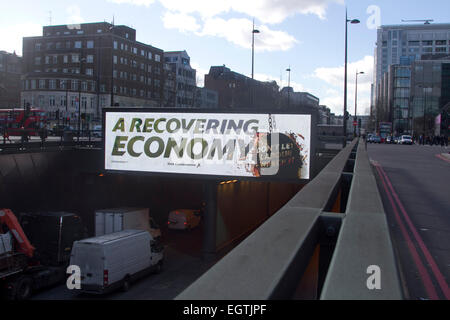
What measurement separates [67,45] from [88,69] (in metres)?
7.90

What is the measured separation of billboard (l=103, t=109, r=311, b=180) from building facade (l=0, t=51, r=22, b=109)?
8726 centimetres

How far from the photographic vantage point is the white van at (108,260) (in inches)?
835

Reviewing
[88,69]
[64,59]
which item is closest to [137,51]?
[88,69]

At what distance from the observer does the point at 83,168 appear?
108 feet

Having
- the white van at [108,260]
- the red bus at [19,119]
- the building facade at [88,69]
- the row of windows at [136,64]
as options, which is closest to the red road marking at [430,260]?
the white van at [108,260]

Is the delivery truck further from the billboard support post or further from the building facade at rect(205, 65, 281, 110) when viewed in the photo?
the building facade at rect(205, 65, 281, 110)

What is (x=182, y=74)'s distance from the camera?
353ft

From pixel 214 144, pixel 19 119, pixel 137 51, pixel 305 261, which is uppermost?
pixel 137 51

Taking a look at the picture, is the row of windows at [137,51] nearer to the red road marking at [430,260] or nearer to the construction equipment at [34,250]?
the construction equipment at [34,250]

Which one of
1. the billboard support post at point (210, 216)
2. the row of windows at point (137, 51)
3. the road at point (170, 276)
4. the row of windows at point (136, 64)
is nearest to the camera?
the road at point (170, 276)

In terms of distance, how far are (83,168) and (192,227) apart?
10.8 metres

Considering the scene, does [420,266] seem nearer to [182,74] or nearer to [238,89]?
[182,74]

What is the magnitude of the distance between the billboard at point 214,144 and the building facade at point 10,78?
286 ft

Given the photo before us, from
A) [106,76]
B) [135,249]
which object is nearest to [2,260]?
[135,249]
